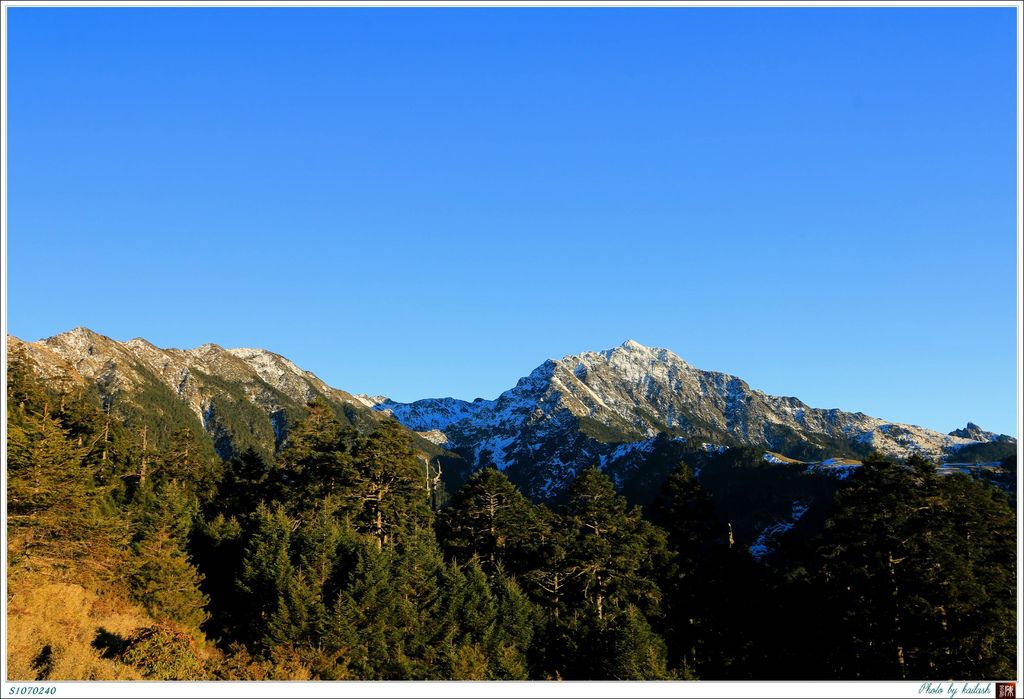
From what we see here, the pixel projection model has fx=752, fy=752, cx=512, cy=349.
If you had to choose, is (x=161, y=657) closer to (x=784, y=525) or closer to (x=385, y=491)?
(x=385, y=491)

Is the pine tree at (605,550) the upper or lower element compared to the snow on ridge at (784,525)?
lower

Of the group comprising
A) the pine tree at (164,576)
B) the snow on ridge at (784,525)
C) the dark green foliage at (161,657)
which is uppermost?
the snow on ridge at (784,525)

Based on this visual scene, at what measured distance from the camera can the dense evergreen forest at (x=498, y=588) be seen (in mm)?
38531

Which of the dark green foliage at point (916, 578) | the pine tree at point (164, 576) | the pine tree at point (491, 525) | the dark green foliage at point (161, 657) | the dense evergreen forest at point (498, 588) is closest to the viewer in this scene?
the dark green foliage at point (161, 657)

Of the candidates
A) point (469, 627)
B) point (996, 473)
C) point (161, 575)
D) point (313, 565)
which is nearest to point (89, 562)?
point (161, 575)

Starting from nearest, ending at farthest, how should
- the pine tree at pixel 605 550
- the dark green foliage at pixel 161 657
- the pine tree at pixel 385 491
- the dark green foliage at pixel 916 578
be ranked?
the dark green foliage at pixel 161 657 < the dark green foliage at pixel 916 578 < the pine tree at pixel 605 550 < the pine tree at pixel 385 491

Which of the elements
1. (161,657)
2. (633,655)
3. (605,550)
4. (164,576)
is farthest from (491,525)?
(161,657)

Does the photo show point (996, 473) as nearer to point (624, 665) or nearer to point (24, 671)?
point (624, 665)

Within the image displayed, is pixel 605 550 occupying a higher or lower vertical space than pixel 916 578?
lower

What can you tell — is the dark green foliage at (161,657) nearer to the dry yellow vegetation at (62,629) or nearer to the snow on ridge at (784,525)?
the dry yellow vegetation at (62,629)

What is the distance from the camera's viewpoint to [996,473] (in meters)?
119

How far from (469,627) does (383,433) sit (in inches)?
981

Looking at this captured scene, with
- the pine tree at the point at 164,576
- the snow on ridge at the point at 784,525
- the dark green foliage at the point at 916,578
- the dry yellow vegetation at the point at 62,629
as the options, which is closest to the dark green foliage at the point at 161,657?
the dry yellow vegetation at the point at 62,629

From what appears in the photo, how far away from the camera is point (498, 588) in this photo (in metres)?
51.3
